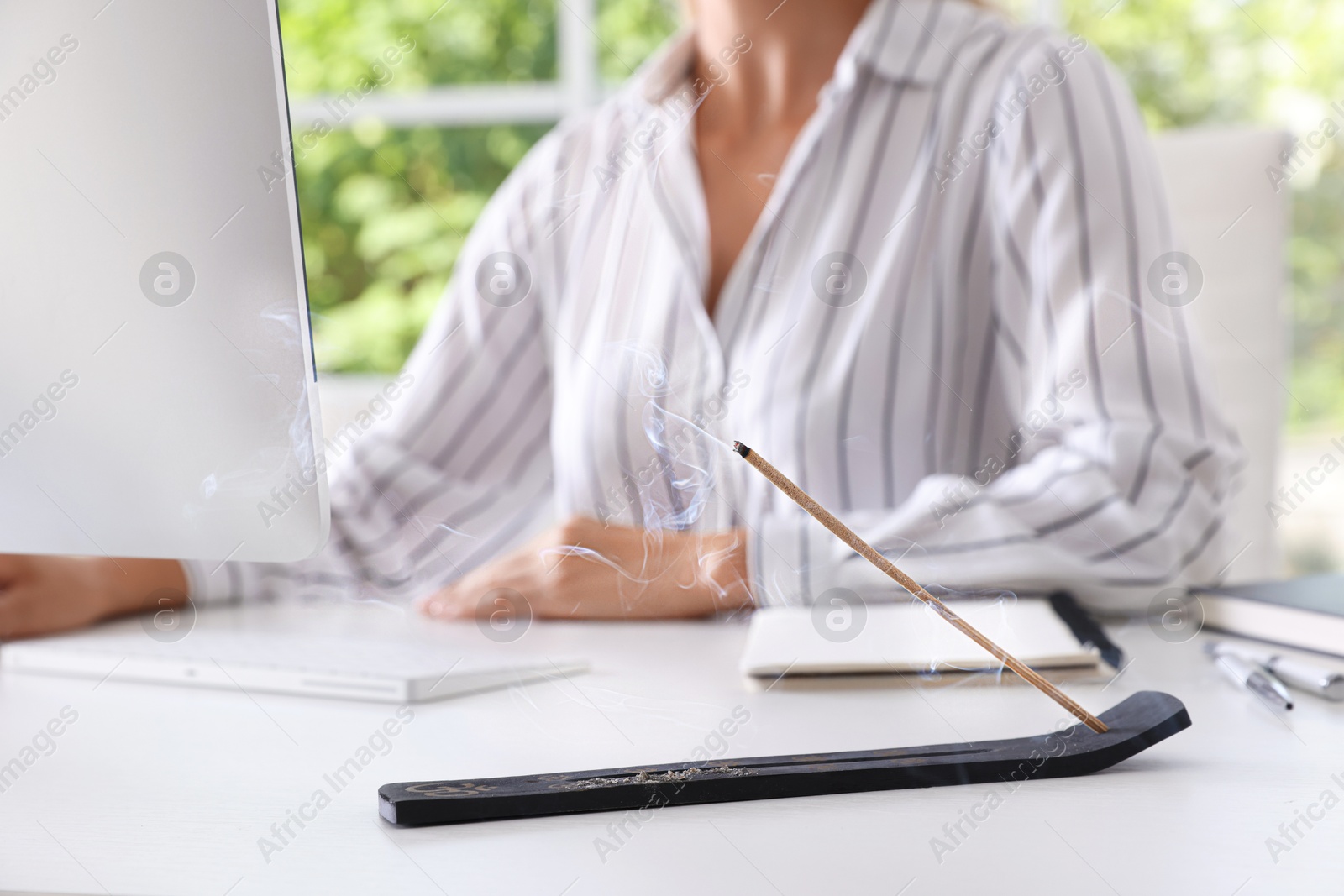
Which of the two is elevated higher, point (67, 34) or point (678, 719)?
point (67, 34)

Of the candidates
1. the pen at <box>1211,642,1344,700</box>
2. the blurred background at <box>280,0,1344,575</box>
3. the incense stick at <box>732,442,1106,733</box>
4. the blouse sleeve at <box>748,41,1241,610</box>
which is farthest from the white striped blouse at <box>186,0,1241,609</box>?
the blurred background at <box>280,0,1344,575</box>

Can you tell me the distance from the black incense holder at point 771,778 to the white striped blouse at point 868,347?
10.7 inches

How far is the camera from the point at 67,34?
0.45m

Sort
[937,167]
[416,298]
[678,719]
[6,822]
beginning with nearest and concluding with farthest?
[6,822] < [678,719] < [937,167] < [416,298]

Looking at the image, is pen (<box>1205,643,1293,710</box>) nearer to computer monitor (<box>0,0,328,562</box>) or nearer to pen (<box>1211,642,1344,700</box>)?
pen (<box>1211,642,1344,700</box>)

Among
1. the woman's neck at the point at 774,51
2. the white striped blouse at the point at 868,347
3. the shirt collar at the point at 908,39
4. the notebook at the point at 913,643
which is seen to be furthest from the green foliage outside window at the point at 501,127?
the notebook at the point at 913,643

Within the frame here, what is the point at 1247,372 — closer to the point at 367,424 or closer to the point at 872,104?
the point at 872,104

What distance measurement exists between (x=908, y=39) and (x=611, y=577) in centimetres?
66

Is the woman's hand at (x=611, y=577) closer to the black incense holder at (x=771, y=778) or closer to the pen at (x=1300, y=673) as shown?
the black incense holder at (x=771, y=778)

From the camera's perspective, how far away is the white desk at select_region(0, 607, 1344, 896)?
1.04 ft

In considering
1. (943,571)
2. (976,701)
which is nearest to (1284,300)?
(943,571)

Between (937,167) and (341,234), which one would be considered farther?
(341,234)

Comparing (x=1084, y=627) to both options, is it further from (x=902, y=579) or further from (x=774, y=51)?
(x=774, y=51)

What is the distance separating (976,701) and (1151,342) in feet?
1.49
